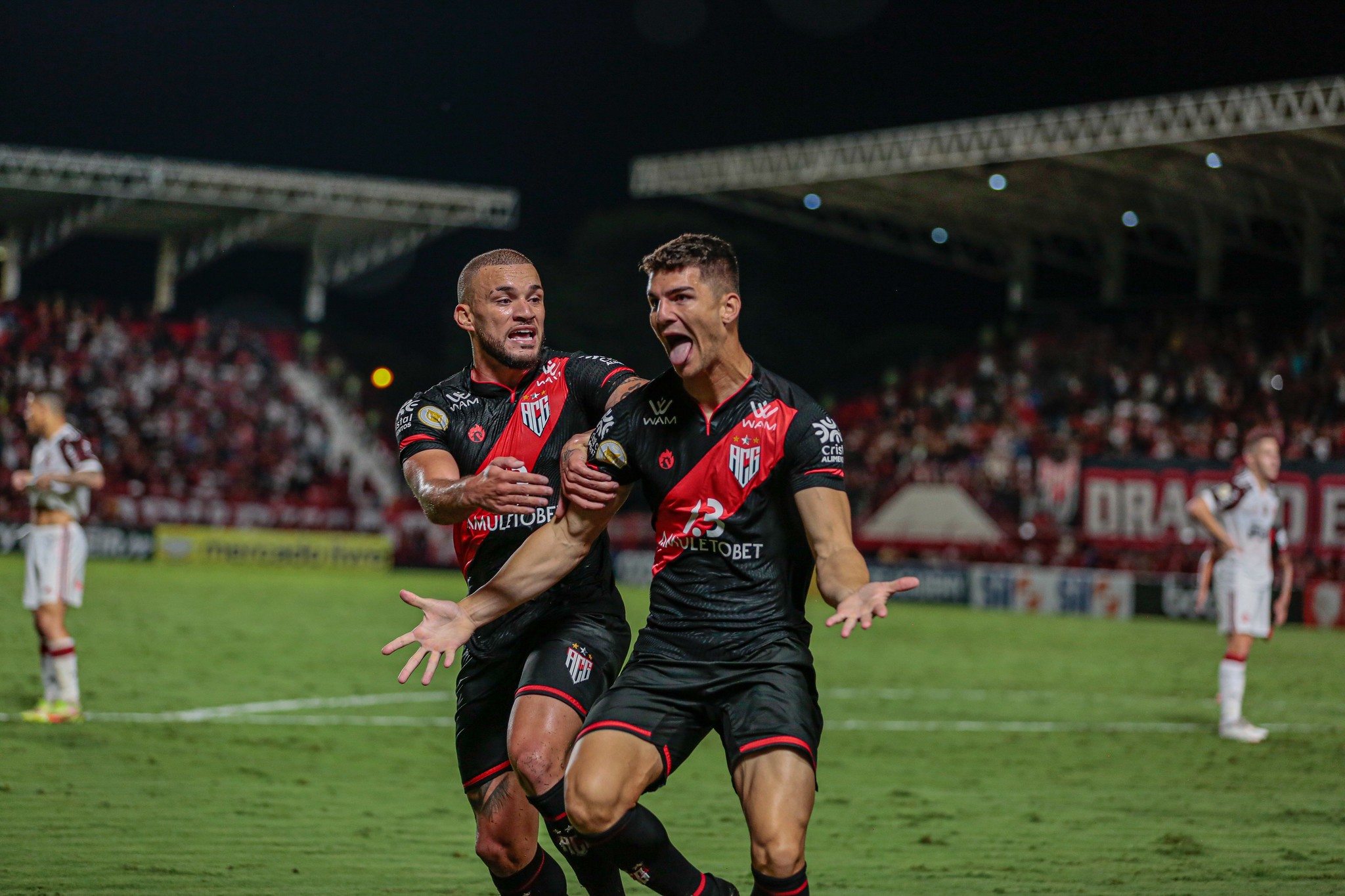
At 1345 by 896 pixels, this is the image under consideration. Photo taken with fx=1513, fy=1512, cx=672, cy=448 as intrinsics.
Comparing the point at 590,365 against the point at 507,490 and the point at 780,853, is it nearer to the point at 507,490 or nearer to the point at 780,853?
the point at 507,490

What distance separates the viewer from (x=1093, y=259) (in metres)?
46.5

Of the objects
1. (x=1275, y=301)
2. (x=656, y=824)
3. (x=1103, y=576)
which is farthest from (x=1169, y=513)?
(x=656, y=824)

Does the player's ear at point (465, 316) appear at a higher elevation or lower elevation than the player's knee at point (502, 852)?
higher

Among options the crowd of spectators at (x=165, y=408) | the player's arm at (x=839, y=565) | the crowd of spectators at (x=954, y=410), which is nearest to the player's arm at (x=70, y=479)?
the player's arm at (x=839, y=565)

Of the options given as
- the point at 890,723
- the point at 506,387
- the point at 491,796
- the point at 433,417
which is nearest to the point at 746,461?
the point at 506,387

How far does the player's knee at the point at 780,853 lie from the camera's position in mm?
4969

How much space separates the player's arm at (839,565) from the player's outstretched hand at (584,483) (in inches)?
28.4

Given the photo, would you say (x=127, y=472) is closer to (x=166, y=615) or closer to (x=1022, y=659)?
(x=166, y=615)

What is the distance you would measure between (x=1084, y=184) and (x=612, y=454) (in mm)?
37600

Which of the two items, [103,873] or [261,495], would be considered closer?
[103,873]

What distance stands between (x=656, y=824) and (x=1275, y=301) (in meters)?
A: 38.2

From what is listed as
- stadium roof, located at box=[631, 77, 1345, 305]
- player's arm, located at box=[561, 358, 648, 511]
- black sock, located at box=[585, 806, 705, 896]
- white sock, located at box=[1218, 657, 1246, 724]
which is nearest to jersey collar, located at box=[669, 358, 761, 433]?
player's arm, located at box=[561, 358, 648, 511]

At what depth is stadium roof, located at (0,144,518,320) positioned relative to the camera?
47.4m

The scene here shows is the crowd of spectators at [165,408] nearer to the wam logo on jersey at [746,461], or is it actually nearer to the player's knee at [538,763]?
the player's knee at [538,763]
